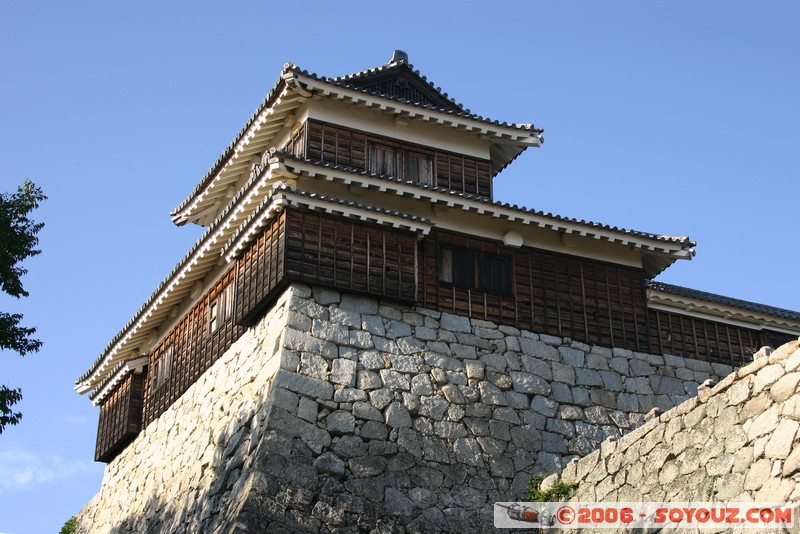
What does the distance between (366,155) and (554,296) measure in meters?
4.38

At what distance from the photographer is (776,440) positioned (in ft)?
39.9

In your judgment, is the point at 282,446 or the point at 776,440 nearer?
the point at 776,440

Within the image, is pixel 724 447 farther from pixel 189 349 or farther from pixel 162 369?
pixel 162 369

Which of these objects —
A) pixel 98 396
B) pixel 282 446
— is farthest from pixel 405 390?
pixel 98 396

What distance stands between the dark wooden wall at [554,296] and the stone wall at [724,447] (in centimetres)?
556

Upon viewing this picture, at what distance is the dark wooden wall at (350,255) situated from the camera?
62.8 feet

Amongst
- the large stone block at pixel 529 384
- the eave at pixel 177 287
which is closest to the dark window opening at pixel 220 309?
the eave at pixel 177 287

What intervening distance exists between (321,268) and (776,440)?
8.97 meters

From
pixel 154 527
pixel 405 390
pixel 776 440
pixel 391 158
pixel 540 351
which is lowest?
pixel 776 440

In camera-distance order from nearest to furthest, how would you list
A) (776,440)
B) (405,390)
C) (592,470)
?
(776,440), (592,470), (405,390)

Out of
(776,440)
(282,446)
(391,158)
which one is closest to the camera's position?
(776,440)

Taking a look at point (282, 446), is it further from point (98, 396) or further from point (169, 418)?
point (98, 396)

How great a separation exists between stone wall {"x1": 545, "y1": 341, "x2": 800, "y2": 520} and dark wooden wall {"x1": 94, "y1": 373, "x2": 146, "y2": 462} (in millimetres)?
12770

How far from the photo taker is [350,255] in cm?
1947
